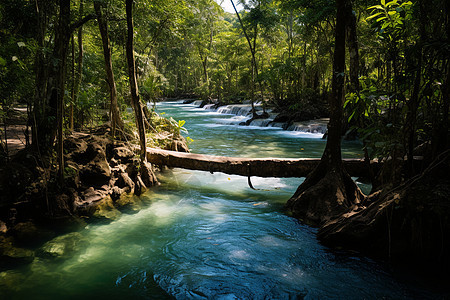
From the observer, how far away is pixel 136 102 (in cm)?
668

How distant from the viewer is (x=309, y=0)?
15391 millimetres

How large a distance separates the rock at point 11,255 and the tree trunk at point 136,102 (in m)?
3.16

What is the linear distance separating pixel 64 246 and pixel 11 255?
0.69 metres

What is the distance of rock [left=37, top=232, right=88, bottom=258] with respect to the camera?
4470mm

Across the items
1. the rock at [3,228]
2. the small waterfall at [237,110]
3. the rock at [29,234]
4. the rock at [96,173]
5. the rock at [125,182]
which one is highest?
the small waterfall at [237,110]

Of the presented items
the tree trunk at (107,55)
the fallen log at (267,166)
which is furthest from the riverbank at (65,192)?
the fallen log at (267,166)

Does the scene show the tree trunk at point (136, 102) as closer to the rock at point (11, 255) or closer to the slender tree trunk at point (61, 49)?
the slender tree trunk at point (61, 49)

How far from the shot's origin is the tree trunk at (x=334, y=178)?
4.98 metres

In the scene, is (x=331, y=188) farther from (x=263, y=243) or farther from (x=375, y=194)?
(x=263, y=243)

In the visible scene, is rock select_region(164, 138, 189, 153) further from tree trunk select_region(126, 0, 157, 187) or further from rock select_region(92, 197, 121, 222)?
rock select_region(92, 197, 121, 222)

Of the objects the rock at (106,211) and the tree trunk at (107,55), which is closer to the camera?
the rock at (106,211)

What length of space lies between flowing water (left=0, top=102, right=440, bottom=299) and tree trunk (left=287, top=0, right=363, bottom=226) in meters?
0.45

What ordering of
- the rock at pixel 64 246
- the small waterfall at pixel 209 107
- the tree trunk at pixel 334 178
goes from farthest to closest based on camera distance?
the small waterfall at pixel 209 107, the tree trunk at pixel 334 178, the rock at pixel 64 246

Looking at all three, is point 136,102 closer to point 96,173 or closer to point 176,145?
point 96,173
